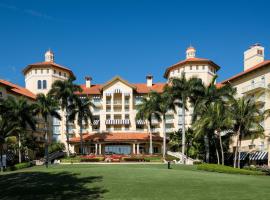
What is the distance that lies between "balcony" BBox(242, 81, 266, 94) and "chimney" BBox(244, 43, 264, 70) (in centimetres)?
1000

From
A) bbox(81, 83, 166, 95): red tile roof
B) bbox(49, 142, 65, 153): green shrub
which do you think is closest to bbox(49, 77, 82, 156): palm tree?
bbox(49, 142, 65, 153): green shrub

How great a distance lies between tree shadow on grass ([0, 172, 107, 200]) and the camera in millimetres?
24438

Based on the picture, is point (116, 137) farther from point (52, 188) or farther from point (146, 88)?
point (52, 188)

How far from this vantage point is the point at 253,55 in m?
73.2

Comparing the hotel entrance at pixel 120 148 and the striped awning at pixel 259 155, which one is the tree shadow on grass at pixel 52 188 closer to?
the striped awning at pixel 259 155

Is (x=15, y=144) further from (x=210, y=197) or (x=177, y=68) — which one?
(x=210, y=197)

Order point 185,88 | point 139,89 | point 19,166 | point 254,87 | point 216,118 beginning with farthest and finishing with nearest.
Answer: point 139,89, point 254,87, point 185,88, point 19,166, point 216,118

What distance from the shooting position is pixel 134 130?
285ft

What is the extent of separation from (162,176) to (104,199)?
1148cm

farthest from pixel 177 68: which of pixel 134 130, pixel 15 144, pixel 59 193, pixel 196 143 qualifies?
pixel 59 193

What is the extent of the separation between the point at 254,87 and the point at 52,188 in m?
45.1

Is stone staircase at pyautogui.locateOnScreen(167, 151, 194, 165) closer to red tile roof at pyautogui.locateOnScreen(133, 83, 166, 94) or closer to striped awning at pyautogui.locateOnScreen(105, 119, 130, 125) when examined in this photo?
striped awning at pyautogui.locateOnScreen(105, 119, 130, 125)

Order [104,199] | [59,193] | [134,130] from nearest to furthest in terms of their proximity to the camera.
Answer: [104,199] < [59,193] < [134,130]

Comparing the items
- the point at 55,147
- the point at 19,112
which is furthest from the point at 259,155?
the point at 55,147
